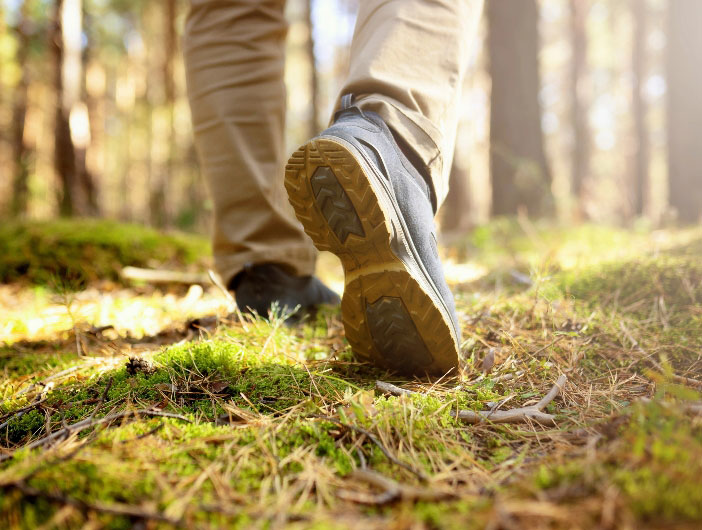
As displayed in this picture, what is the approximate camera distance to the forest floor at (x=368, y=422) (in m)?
0.58

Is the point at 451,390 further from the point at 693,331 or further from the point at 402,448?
the point at 693,331

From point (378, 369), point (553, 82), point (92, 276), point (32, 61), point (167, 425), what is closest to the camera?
point (167, 425)

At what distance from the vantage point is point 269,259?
1620 mm

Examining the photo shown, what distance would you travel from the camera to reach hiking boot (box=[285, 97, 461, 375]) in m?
0.99

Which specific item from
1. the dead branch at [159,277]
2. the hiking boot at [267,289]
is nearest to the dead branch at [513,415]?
the hiking boot at [267,289]

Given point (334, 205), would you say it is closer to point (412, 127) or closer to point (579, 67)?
point (412, 127)

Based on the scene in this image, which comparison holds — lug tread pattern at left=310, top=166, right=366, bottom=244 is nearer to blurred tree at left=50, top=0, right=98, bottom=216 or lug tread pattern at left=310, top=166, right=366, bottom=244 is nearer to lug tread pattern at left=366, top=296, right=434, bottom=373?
lug tread pattern at left=366, top=296, right=434, bottom=373

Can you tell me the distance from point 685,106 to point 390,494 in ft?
17.2

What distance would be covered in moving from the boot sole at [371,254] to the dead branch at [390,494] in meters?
0.45

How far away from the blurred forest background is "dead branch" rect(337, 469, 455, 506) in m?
1.54

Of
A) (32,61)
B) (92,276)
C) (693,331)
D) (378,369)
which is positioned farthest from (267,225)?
(32,61)

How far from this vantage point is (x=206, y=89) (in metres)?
1.59

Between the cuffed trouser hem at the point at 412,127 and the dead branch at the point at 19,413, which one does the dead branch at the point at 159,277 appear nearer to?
the dead branch at the point at 19,413

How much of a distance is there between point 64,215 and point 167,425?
489 cm
